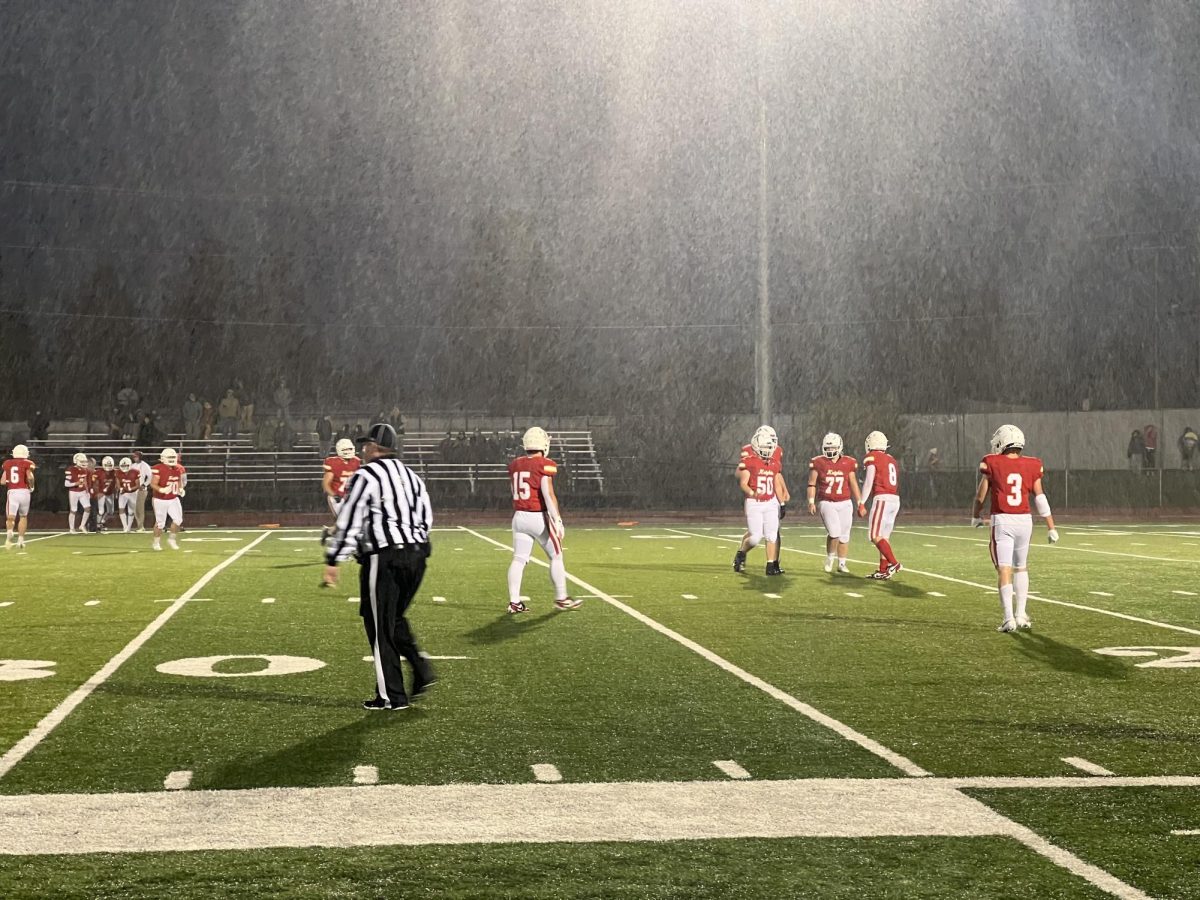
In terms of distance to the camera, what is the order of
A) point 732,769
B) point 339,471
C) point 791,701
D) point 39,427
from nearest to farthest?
point 732,769
point 791,701
point 339,471
point 39,427

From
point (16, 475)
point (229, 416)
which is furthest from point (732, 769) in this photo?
point (229, 416)

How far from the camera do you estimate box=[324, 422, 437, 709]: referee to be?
8.29m

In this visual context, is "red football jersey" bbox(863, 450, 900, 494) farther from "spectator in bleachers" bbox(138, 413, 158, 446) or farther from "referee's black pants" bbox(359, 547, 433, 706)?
"spectator in bleachers" bbox(138, 413, 158, 446)

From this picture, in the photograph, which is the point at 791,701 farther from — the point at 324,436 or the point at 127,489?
the point at 324,436

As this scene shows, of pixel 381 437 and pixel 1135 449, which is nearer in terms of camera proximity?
pixel 381 437

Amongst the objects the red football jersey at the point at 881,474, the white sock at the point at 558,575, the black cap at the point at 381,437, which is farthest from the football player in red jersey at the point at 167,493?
the black cap at the point at 381,437

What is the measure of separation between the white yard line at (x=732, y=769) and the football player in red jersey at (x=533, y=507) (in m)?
6.37

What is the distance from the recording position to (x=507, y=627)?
1255 centimetres

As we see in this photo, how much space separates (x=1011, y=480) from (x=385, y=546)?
584 cm

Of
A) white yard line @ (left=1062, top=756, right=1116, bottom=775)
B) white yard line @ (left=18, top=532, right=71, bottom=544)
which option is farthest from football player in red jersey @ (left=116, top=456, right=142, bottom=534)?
white yard line @ (left=1062, top=756, right=1116, bottom=775)

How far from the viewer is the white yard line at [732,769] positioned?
21.7ft

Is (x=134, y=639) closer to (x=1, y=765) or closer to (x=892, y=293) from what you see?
(x=1, y=765)

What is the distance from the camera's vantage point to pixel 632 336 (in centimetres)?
5350

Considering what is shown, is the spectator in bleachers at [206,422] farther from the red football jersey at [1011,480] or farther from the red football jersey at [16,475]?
the red football jersey at [1011,480]
